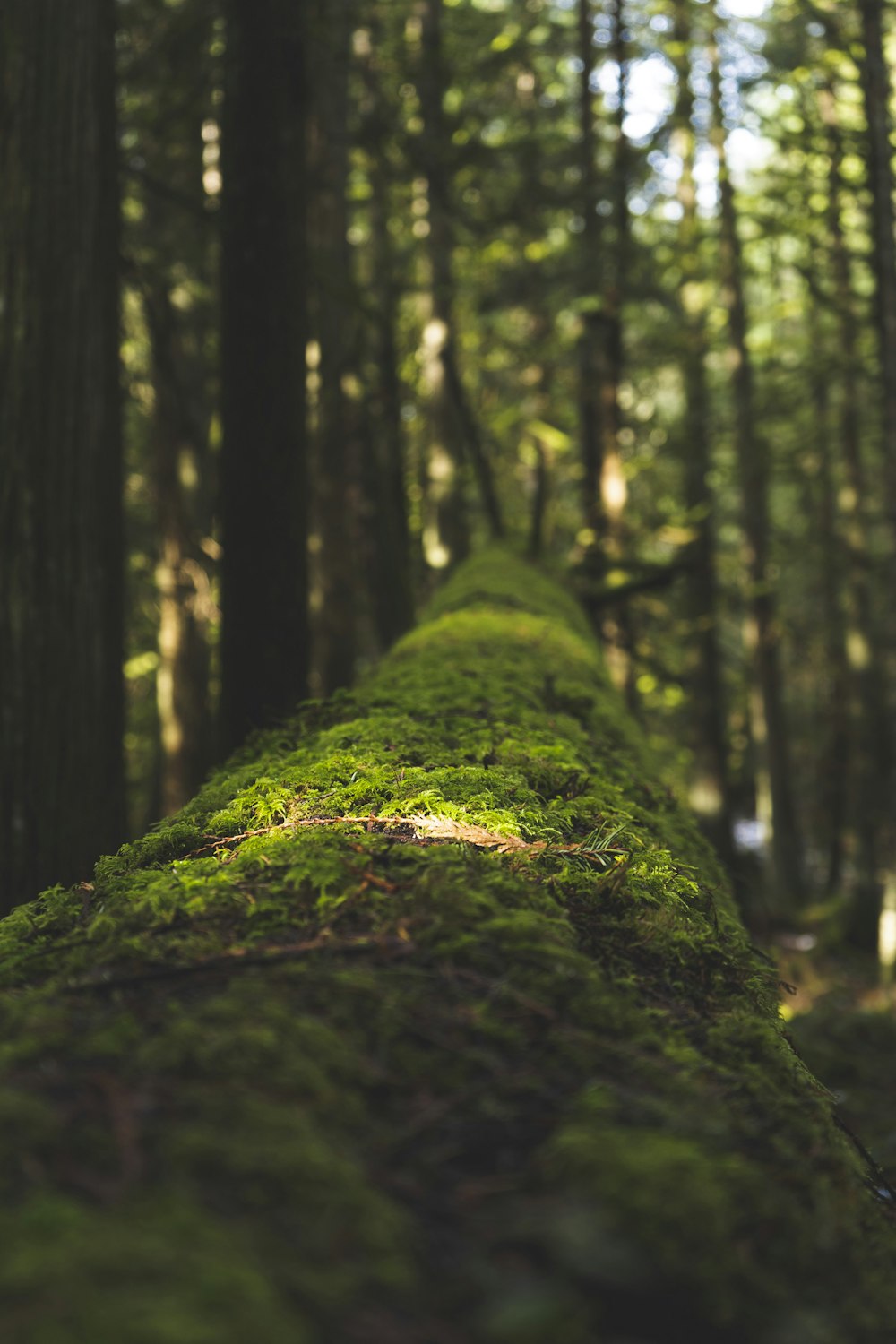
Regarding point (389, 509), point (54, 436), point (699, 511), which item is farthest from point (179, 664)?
point (699, 511)

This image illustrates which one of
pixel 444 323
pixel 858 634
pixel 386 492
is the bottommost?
pixel 858 634

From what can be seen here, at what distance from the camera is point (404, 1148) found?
1.10 metres

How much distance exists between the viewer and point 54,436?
402 cm

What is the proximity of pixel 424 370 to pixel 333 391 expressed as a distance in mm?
4455

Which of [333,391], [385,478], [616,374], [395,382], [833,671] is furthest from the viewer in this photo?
[833,671]

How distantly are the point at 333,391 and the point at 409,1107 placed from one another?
26.7 feet

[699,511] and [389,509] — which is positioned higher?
[699,511]

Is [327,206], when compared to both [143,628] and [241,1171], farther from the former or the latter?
[241,1171]

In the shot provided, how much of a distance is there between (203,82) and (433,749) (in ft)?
16.5

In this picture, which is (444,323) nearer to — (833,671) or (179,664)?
(179,664)

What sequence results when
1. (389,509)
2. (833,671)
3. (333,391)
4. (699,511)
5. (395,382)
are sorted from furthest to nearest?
(833,671) < (699,511) < (395,382) < (389,509) < (333,391)

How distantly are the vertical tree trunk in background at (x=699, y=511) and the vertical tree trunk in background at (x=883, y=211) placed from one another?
3.34m

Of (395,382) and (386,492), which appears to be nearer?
(386,492)

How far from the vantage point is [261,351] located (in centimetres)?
525
